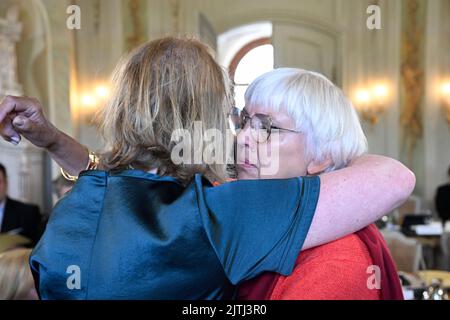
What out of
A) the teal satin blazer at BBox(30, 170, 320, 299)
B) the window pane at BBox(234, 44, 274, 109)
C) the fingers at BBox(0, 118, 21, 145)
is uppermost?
the window pane at BBox(234, 44, 274, 109)

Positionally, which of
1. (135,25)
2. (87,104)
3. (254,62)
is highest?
(135,25)

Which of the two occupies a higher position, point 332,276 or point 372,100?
point 372,100

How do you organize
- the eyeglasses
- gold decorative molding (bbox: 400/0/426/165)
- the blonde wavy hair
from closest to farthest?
the blonde wavy hair → the eyeglasses → gold decorative molding (bbox: 400/0/426/165)

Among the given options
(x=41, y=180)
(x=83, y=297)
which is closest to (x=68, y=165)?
(x=83, y=297)

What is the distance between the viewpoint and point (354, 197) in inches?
39.3

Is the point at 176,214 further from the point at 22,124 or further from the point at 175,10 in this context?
the point at 175,10

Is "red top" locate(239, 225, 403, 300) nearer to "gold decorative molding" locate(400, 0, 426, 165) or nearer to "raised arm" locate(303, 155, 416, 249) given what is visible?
"raised arm" locate(303, 155, 416, 249)

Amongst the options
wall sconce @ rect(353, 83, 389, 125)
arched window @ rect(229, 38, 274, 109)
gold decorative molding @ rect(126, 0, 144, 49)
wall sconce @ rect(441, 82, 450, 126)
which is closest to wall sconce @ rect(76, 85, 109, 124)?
gold decorative molding @ rect(126, 0, 144, 49)

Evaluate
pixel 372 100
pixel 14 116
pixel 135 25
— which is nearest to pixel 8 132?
pixel 14 116

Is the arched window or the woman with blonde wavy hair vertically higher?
the arched window

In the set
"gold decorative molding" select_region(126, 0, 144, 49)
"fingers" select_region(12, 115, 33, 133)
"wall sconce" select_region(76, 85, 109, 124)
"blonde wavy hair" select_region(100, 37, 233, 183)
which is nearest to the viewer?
"blonde wavy hair" select_region(100, 37, 233, 183)

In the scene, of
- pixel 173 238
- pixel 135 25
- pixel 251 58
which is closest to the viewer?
pixel 173 238

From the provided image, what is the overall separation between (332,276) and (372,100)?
7.34 meters

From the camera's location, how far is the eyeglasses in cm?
134
